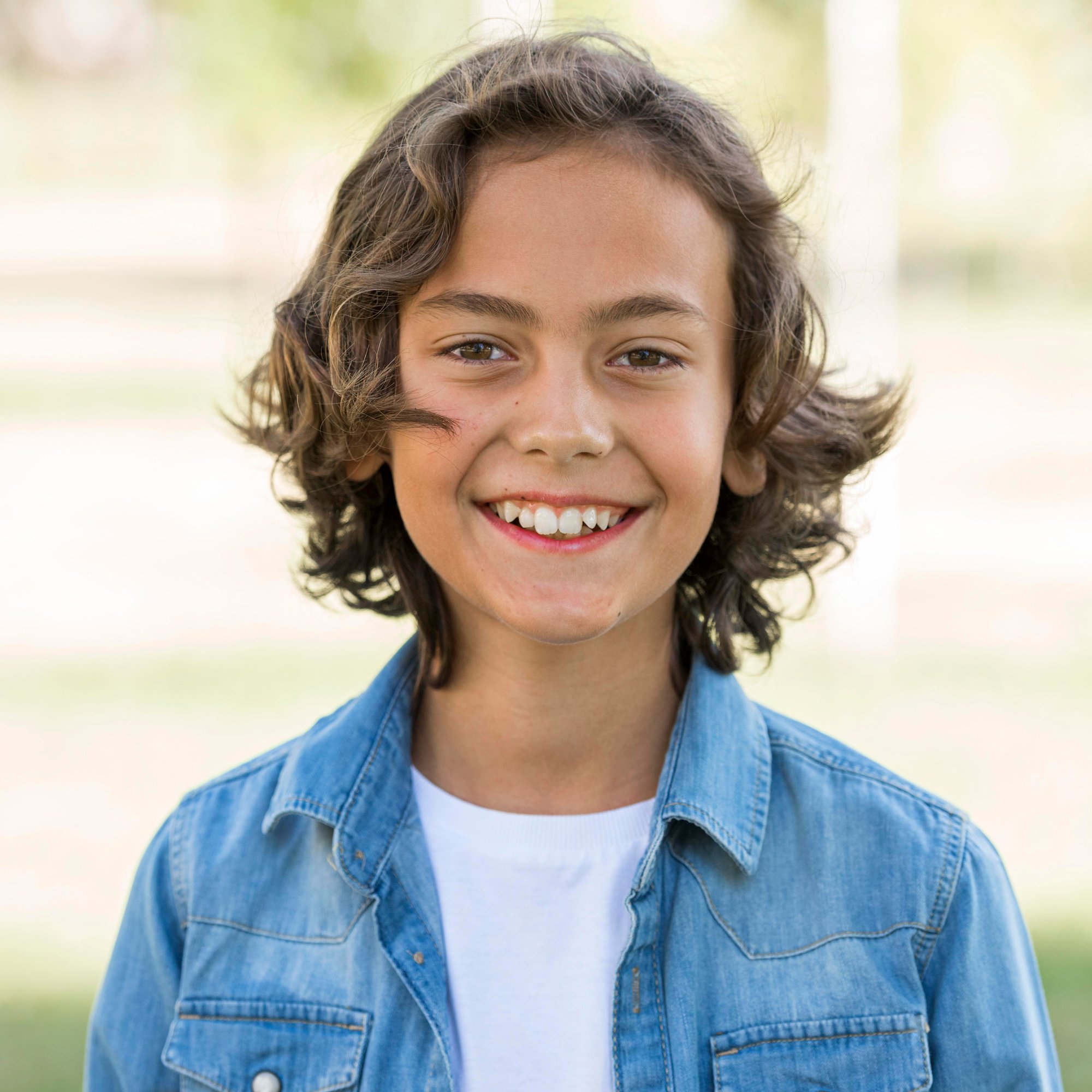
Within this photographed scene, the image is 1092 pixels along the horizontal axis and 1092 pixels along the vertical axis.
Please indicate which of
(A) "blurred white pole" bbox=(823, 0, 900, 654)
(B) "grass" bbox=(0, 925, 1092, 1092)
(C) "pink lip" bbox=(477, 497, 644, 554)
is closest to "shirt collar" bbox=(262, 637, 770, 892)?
(C) "pink lip" bbox=(477, 497, 644, 554)

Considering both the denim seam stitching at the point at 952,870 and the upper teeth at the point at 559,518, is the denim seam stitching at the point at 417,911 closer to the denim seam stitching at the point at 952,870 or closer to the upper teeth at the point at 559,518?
the upper teeth at the point at 559,518

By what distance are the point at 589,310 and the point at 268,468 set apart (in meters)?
0.99

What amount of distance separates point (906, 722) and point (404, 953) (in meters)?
4.59

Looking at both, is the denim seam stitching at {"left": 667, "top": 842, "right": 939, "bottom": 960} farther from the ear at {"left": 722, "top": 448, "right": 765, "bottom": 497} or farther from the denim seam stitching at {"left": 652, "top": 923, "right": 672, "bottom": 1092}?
the ear at {"left": 722, "top": 448, "right": 765, "bottom": 497}

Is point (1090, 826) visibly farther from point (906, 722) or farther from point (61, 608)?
point (61, 608)

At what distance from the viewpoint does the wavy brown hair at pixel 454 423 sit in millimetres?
1810

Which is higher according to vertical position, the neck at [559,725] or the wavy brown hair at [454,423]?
the wavy brown hair at [454,423]

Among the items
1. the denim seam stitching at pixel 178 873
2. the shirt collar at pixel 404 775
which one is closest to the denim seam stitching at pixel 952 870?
the shirt collar at pixel 404 775

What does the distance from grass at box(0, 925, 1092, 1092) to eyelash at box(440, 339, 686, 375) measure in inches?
104

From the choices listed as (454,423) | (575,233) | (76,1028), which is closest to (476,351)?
(454,423)

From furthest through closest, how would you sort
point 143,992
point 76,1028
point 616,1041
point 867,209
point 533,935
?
point 867,209
point 76,1028
point 143,992
point 533,935
point 616,1041

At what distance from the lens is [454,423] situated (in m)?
1.76

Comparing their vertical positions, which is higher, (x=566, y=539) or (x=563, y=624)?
(x=566, y=539)

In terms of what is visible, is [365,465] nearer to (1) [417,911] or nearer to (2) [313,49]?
(1) [417,911]
